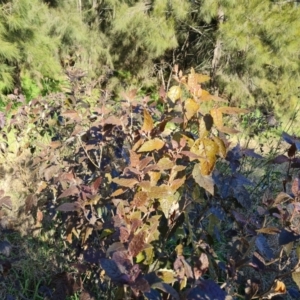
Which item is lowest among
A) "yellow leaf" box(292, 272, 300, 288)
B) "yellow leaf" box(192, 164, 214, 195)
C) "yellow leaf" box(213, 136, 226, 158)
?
"yellow leaf" box(292, 272, 300, 288)

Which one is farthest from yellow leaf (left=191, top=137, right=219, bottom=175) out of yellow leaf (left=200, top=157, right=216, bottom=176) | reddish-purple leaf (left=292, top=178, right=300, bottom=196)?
reddish-purple leaf (left=292, top=178, right=300, bottom=196)

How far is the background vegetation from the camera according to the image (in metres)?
0.96

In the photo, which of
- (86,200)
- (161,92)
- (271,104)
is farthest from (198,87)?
(271,104)

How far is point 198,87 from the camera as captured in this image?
101 cm

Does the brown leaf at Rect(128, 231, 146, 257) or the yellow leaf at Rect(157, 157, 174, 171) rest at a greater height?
the yellow leaf at Rect(157, 157, 174, 171)

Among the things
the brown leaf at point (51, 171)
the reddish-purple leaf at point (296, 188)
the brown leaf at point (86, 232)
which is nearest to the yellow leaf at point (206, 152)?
the reddish-purple leaf at point (296, 188)

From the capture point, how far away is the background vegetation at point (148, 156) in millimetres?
960

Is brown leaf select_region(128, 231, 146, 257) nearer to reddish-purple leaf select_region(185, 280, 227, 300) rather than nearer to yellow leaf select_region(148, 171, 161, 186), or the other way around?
reddish-purple leaf select_region(185, 280, 227, 300)

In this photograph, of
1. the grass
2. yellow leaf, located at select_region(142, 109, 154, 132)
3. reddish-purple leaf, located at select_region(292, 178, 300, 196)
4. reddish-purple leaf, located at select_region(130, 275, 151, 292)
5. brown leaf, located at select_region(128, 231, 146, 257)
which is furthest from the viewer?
the grass

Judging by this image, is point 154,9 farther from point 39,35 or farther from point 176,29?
point 39,35

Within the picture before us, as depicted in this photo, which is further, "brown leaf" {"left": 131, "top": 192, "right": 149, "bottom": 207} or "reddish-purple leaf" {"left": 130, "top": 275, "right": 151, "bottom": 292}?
"brown leaf" {"left": 131, "top": 192, "right": 149, "bottom": 207}

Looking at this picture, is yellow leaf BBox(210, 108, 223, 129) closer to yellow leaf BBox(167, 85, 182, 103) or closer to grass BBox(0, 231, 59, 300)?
yellow leaf BBox(167, 85, 182, 103)

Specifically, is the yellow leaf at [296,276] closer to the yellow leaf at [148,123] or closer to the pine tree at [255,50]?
the yellow leaf at [148,123]

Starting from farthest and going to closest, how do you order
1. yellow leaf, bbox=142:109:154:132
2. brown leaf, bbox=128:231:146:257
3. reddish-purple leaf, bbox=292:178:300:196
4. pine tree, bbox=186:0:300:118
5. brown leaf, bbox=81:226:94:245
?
pine tree, bbox=186:0:300:118 → brown leaf, bbox=81:226:94:245 → yellow leaf, bbox=142:109:154:132 → reddish-purple leaf, bbox=292:178:300:196 → brown leaf, bbox=128:231:146:257
